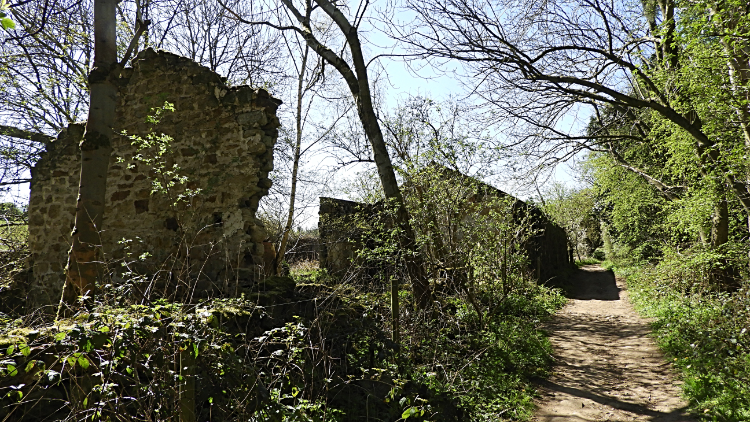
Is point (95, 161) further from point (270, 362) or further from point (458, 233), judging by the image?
point (458, 233)

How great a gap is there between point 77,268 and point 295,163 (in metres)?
9.24

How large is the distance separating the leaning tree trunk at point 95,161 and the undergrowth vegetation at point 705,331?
689 cm

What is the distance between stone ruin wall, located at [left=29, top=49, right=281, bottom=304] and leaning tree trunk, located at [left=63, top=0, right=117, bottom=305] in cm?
153

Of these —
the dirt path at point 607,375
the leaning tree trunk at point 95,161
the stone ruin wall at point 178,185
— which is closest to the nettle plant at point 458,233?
the dirt path at point 607,375

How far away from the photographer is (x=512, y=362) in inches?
261

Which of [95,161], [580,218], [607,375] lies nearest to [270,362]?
[95,161]

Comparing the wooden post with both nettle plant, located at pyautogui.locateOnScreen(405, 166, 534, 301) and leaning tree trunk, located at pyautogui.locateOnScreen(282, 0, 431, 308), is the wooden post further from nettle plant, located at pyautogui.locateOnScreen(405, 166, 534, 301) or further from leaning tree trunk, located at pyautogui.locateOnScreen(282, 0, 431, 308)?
nettle plant, located at pyautogui.locateOnScreen(405, 166, 534, 301)

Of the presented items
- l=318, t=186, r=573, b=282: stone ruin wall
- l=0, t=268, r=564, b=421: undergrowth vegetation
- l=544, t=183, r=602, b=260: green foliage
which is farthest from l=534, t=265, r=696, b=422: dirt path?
l=544, t=183, r=602, b=260: green foliage

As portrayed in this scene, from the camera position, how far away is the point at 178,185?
7062mm

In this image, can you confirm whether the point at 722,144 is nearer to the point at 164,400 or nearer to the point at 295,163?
the point at 164,400

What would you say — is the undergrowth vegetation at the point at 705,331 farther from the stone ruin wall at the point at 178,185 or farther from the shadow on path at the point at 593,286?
the stone ruin wall at the point at 178,185

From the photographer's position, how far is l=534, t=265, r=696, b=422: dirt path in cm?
513

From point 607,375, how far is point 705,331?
1.77m

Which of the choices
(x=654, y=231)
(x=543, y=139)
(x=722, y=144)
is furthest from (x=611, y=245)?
(x=722, y=144)
